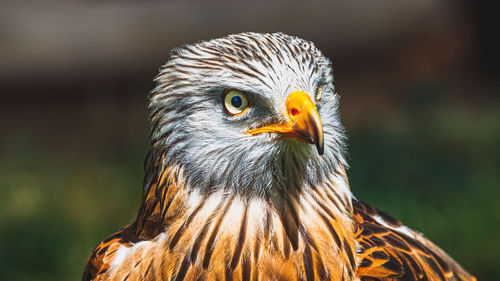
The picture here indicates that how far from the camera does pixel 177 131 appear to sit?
2.12m

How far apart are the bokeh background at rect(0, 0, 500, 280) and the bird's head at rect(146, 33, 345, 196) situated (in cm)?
306

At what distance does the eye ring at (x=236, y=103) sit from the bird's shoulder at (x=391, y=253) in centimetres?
63

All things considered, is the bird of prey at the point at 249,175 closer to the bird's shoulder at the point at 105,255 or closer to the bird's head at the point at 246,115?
the bird's head at the point at 246,115

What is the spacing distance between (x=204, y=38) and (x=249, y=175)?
5.01 metres

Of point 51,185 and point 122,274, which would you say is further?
point 51,185

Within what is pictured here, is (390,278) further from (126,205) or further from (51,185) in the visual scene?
(51,185)

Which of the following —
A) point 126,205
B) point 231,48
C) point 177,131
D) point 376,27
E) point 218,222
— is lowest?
point 126,205

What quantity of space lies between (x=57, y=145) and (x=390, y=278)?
516cm

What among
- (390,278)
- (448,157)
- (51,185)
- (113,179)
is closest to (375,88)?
(448,157)

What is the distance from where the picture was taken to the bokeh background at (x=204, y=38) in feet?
17.8

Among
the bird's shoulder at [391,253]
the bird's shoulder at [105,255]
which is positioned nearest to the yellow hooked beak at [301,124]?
the bird's shoulder at [391,253]

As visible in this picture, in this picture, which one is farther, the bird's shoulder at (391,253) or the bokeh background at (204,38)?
the bokeh background at (204,38)

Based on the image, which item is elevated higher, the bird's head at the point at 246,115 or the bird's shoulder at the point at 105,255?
the bird's head at the point at 246,115

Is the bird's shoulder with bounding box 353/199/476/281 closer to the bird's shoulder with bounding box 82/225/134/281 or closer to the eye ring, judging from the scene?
the eye ring
